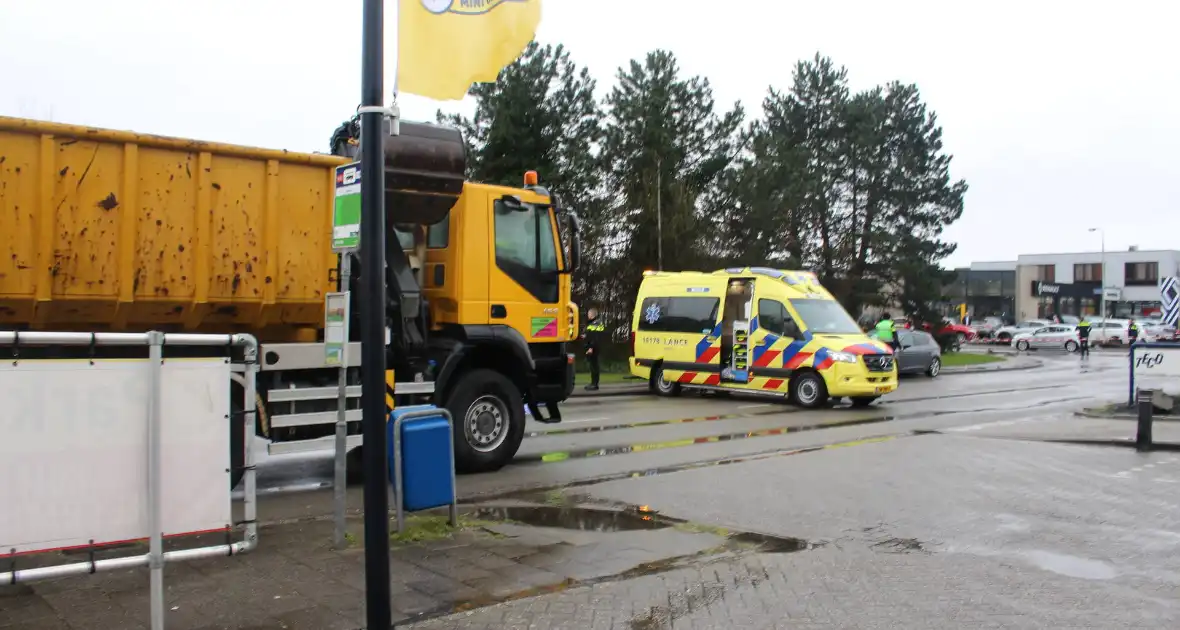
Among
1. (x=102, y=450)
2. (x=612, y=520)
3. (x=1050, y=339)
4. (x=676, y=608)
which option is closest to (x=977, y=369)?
(x=1050, y=339)

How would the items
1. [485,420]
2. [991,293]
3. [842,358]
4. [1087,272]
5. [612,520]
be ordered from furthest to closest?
[1087,272], [991,293], [842,358], [485,420], [612,520]

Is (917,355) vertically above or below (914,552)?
above

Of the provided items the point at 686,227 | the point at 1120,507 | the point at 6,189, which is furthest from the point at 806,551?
the point at 686,227

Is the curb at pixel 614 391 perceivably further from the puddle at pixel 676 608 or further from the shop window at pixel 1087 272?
the shop window at pixel 1087 272

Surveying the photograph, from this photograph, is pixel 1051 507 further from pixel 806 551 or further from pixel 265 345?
pixel 265 345

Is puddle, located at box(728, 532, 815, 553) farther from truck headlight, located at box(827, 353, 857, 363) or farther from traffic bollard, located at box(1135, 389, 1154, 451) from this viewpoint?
truck headlight, located at box(827, 353, 857, 363)

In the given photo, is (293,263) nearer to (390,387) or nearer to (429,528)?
(390,387)

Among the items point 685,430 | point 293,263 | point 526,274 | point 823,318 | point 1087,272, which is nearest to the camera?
point 293,263

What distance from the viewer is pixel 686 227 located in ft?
93.1

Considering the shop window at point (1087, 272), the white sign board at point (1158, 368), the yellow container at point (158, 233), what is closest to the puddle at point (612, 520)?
the yellow container at point (158, 233)

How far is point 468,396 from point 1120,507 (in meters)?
6.24

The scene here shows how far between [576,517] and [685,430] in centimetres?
631

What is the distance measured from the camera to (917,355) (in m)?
28.4

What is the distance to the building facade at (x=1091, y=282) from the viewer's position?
266 feet
